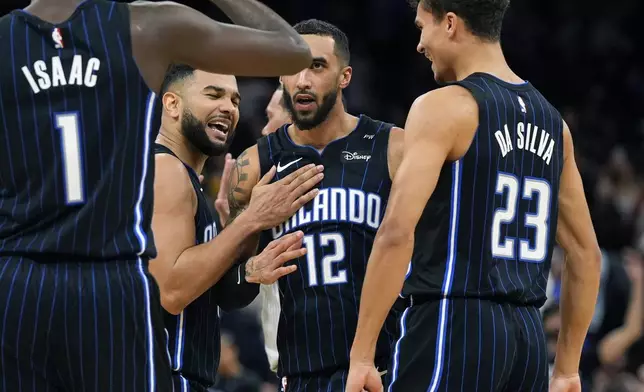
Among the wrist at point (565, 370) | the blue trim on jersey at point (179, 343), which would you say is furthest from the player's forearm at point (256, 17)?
the wrist at point (565, 370)

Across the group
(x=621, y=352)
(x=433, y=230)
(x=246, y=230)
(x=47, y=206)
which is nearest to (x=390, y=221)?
(x=433, y=230)

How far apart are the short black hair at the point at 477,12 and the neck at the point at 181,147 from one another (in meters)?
1.53

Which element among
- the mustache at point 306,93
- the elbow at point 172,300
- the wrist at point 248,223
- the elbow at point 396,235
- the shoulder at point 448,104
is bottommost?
the elbow at point 172,300

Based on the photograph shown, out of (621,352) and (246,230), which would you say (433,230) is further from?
(621,352)

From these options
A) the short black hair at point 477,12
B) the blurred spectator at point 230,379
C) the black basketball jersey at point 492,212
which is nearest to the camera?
the black basketball jersey at point 492,212

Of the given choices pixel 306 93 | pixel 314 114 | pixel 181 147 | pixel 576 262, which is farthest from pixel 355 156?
pixel 576 262

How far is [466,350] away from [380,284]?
0.45 meters

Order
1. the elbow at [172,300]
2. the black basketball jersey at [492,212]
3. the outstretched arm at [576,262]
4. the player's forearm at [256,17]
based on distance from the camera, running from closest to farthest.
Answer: the player's forearm at [256,17] → the black basketball jersey at [492,212] → the outstretched arm at [576,262] → the elbow at [172,300]

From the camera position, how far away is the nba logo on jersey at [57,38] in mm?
3848

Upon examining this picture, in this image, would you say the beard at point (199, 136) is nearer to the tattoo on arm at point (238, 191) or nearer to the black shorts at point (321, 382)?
the tattoo on arm at point (238, 191)

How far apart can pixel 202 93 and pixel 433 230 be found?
1.71 meters

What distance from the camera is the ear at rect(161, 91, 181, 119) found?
18.8 feet

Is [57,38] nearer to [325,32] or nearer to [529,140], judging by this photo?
[529,140]

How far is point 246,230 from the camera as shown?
17.2 feet
